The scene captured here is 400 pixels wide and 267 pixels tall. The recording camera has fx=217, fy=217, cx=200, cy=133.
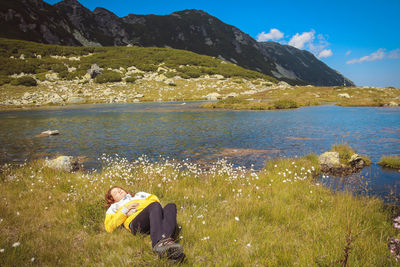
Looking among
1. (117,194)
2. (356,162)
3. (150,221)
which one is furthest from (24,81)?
(356,162)

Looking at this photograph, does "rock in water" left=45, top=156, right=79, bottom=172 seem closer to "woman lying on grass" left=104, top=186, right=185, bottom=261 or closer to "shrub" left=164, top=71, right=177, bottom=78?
"woman lying on grass" left=104, top=186, right=185, bottom=261

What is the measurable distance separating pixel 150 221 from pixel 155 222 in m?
0.13

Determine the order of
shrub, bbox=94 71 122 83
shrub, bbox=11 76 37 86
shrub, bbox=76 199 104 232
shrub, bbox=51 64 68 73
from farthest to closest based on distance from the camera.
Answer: shrub, bbox=51 64 68 73, shrub, bbox=94 71 122 83, shrub, bbox=11 76 37 86, shrub, bbox=76 199 104 232

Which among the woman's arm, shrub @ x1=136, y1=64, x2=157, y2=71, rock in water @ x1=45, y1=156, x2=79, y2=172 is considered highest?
shrub @ x1=136, y1=64, x2=157, y2=71

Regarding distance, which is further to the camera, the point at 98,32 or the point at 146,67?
the point at 98,32

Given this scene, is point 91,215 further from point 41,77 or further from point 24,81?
point 41,77

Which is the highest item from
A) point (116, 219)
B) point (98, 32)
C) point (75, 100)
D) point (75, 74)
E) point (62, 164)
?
point (98, 32)

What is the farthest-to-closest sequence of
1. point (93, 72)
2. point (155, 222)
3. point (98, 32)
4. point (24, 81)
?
point (98, 32), point (93, 72), point (24, 81), point (155, 222)

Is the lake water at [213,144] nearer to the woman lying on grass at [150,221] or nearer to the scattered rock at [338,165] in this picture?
the scattered rock at [338,165]

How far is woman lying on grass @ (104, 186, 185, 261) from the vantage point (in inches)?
130

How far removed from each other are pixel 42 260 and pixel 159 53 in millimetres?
109936

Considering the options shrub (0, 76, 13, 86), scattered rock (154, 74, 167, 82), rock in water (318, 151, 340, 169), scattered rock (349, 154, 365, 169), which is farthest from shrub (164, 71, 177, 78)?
scattered rock (349, 154, 365, 169)

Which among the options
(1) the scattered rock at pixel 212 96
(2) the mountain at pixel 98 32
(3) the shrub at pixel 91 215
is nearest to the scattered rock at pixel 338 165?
(3) the shrub at pixel 91 215

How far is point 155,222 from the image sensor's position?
3973mm
